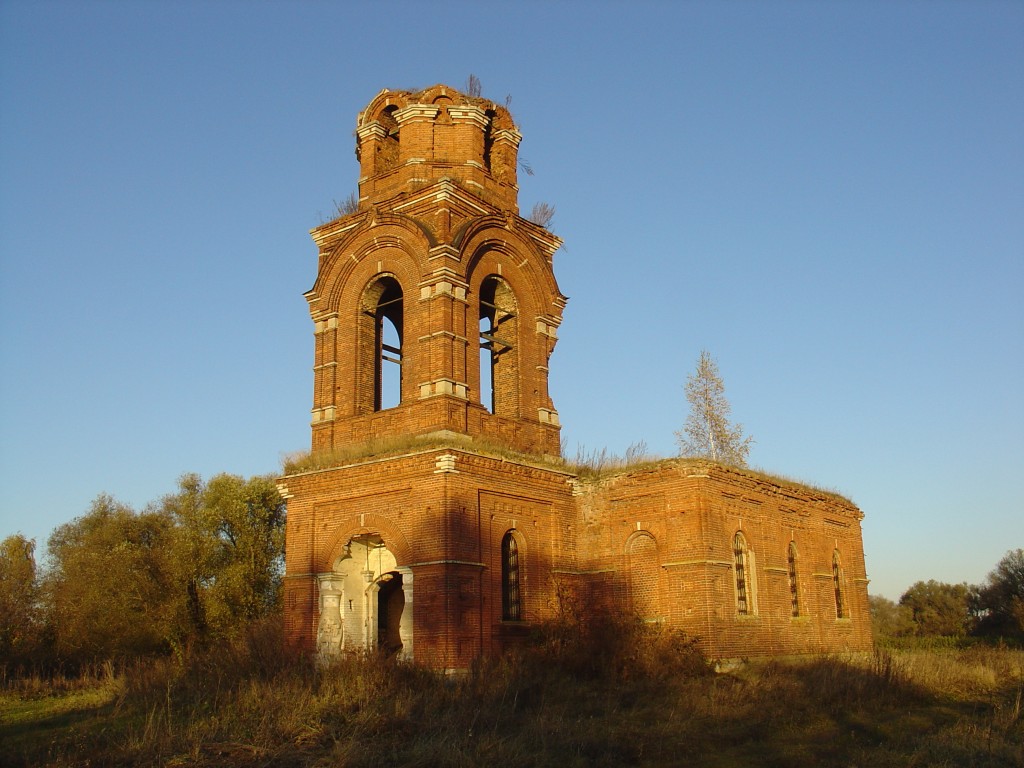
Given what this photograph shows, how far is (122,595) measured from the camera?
30688 mm

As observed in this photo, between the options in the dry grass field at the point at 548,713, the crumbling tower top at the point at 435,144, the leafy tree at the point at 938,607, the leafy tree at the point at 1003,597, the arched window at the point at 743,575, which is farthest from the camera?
the leafy tree at the point at 938,607

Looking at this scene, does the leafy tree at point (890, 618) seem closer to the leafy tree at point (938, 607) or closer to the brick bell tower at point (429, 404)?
the leafy tree at point (938, 607)

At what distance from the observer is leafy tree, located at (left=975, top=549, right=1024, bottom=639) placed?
46594 millimetres

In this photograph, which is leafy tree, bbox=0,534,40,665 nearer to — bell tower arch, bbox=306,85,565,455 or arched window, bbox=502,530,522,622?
bell tower arch, bbox=306,85,565,455

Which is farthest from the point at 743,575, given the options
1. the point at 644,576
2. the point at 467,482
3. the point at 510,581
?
the point at 467,482

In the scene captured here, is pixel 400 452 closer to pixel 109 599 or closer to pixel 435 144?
pixel 435 144

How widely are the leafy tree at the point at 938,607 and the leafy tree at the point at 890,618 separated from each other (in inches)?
17.9

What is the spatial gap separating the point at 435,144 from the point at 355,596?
32.7ft

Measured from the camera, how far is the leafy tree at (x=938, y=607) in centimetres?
5344

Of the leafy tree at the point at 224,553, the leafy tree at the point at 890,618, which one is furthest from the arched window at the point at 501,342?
the leafy tree at the point at 890,618

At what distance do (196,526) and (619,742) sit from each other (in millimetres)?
24823

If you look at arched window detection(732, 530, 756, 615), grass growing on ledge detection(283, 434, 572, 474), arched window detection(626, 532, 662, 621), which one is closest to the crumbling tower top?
grass growing on ledge detection(283, 434, 572, 474)

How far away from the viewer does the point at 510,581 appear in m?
18.2

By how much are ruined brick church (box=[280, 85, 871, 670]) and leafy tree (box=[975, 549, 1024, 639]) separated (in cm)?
3065
